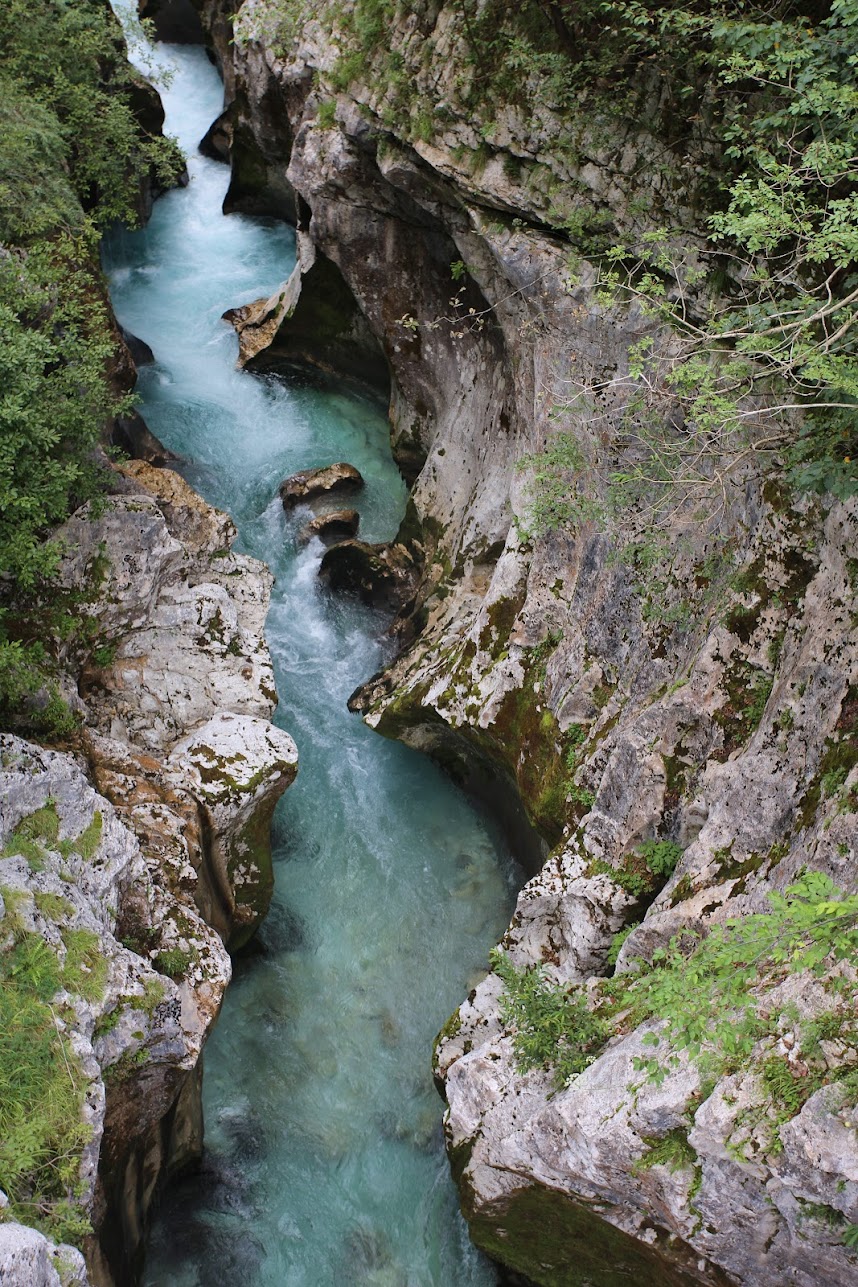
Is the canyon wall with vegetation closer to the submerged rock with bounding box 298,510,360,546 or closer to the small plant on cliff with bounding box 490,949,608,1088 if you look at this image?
the submerged rock with bounding box 298,510,360,546

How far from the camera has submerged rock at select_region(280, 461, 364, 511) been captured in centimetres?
1605

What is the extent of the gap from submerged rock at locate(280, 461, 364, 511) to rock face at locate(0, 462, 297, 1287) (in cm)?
261

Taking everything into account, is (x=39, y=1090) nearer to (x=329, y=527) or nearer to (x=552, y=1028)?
(x=552, y=1028)

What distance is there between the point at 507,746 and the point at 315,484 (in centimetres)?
692

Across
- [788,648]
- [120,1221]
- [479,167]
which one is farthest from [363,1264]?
[479,167]

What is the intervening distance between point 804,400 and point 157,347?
46.3 ft

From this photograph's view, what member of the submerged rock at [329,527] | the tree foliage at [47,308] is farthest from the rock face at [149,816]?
the submerged rock at [329,527]

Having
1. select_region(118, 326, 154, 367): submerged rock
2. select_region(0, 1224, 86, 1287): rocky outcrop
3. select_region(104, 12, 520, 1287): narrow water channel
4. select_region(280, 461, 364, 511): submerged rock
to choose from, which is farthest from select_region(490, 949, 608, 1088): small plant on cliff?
select_region(118, 326, 154, 367): submerged rock

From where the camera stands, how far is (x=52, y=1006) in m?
7.08

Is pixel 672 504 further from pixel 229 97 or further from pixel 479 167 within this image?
pixel 229 97

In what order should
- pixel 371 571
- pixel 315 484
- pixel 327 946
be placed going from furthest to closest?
1. pixel 315 484
2. pixel 371 571
3. pixel 327 946

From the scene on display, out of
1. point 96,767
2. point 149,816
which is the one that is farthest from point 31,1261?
point 96,767

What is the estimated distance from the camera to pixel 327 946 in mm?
11703

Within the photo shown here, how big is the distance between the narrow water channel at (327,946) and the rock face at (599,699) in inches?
41.5
